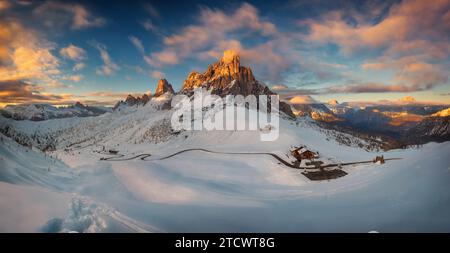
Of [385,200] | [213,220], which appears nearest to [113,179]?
[213,220]

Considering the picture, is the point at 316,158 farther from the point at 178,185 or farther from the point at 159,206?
the point at 159,206

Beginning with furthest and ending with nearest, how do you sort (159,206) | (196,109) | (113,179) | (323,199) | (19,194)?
Result: 1. (196,109)
2. (113,179)
3. (323,199)
4. (159,206)
5. (19,194)

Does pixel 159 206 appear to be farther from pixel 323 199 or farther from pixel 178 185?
pixel 323 199

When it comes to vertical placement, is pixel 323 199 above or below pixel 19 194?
below

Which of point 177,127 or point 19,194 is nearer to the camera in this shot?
point 19,194

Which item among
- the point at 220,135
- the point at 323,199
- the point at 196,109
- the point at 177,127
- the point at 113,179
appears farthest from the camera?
the point at 196,109

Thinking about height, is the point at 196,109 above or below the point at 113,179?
above

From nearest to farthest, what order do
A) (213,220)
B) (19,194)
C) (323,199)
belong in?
1. (19,194)
2. (213,220)
3. (323,199)
